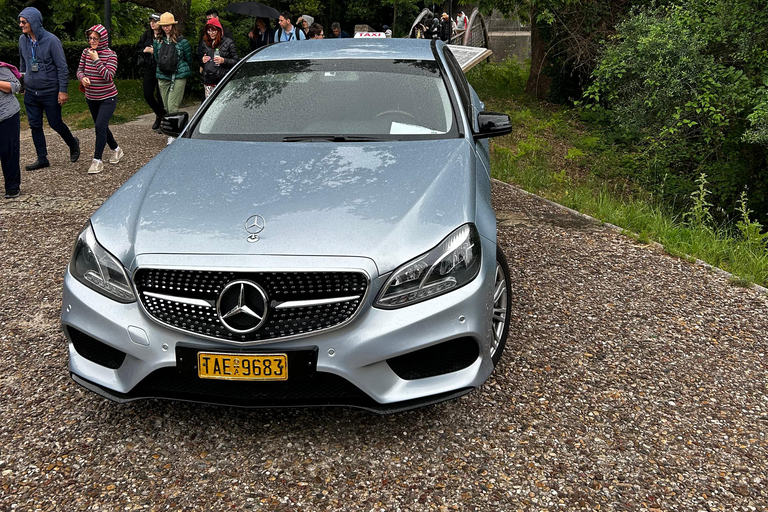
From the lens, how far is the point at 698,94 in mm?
9234

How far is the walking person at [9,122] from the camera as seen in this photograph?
24.4ft

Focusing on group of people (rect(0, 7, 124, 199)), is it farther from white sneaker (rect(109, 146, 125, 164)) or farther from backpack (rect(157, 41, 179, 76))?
backpack (rect(157, 41, 179, 76))

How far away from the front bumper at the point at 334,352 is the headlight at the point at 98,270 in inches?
1.7

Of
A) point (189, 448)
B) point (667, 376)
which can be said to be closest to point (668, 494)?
point (667, 376)

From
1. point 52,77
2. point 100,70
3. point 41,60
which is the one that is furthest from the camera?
point 100,70

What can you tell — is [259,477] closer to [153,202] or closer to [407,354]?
[407,354]

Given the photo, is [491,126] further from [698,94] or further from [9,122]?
[698,94]

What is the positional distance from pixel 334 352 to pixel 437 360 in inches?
19.2

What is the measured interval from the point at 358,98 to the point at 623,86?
6.95 metres

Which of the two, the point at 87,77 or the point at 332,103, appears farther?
the point at 87,77

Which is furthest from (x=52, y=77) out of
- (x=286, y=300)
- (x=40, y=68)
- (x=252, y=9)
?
(x=252, y=9)

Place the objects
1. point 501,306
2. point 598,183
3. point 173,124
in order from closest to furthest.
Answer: point 501,306 < point 173,124 < point 598,183

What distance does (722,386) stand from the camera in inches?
158

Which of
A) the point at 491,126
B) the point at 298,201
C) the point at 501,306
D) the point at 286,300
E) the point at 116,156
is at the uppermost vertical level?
the point at 491,126
